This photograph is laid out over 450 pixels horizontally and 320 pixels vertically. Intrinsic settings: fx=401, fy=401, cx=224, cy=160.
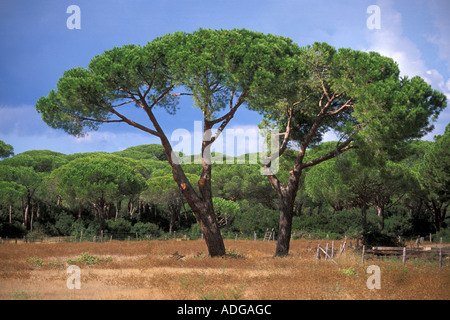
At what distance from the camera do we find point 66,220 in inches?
1805

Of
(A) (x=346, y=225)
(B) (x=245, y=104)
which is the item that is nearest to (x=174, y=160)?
(B) (x=245, y=104)

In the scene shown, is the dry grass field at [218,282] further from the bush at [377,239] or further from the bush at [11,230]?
the bush at [11,230]

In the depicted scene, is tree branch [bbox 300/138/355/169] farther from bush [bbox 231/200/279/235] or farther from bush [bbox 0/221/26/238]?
bush [bbox 0/221/26/238]

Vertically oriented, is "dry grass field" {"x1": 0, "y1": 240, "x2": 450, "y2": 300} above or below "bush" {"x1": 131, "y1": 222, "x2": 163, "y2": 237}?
above

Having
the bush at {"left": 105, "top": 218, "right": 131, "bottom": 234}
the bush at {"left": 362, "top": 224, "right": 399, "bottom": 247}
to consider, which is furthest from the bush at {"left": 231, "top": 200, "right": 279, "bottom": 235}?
the bush at {"left": 362, "top": 224, "right": 399, "bottom": 247}

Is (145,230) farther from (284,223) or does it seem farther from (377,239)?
(377,239)

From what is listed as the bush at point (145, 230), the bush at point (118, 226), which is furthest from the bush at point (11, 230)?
the bush at point (145, 230)

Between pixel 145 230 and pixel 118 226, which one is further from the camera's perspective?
pixel 118 226

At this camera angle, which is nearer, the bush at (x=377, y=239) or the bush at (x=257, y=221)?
the bush at (x=377, y=239)

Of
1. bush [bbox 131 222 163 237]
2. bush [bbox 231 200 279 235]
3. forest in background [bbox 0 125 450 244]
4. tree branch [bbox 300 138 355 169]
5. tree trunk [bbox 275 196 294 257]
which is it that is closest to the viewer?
tree branch [bbox 300 138 355 169]

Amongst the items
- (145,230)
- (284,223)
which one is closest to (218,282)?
(284,223)

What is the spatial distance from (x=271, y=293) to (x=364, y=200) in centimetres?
3111
